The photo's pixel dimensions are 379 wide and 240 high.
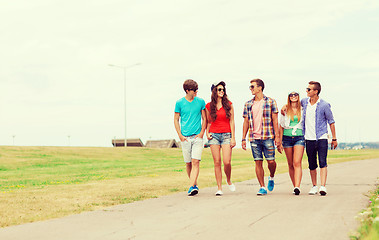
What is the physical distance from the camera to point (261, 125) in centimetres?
970

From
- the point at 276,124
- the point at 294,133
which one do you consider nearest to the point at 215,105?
the point at 276,124

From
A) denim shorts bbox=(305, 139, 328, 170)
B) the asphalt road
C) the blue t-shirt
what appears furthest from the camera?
the blue t-shirt

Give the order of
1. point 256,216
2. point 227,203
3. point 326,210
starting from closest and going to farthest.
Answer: point 256,216 → point 326,210 → point 227,203

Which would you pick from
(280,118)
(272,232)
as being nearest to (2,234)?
(272,232)

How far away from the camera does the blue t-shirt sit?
9.84 meters

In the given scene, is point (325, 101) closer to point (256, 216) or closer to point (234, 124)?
point (234, 124)

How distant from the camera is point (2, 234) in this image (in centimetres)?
614

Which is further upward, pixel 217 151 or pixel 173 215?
pixel 217 151

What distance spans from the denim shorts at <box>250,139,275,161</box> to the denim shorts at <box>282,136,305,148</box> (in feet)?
1.08

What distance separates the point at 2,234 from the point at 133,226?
1686mm

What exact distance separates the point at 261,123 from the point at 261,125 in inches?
1.7

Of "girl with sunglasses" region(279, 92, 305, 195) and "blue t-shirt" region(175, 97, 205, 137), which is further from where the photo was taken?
"blue t-shirt" region(175, 97, 205, 137)

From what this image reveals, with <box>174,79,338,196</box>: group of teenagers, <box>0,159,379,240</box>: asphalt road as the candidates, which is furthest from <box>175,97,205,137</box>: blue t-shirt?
<box>0,159,379,240</box>: asphalt road

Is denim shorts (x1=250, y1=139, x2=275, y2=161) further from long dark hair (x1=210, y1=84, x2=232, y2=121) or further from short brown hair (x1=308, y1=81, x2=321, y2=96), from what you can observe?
short brown hair (x1=308, y1=81, x2=321, y2=96)
